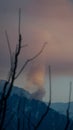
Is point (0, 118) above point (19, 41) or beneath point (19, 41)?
beneath

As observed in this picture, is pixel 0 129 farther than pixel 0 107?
No

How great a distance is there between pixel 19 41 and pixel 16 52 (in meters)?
0.26

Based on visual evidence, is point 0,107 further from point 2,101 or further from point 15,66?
point 15,66

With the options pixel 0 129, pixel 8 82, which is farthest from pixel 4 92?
pixel 0 129

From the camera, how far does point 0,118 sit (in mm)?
8180

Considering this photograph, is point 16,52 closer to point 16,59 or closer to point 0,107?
point 16,59

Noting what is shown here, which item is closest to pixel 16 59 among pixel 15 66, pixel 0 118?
pixel 15 66

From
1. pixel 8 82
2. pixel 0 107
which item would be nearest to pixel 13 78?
pixel 8 82

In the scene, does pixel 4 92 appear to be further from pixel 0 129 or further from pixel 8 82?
pixel 0 129

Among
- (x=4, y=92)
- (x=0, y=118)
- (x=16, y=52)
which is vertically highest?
(x=16, y=52)

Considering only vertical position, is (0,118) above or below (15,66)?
below

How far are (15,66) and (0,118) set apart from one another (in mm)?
1091

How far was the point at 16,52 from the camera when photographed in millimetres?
8172

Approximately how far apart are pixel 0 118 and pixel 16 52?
134 centimetres
